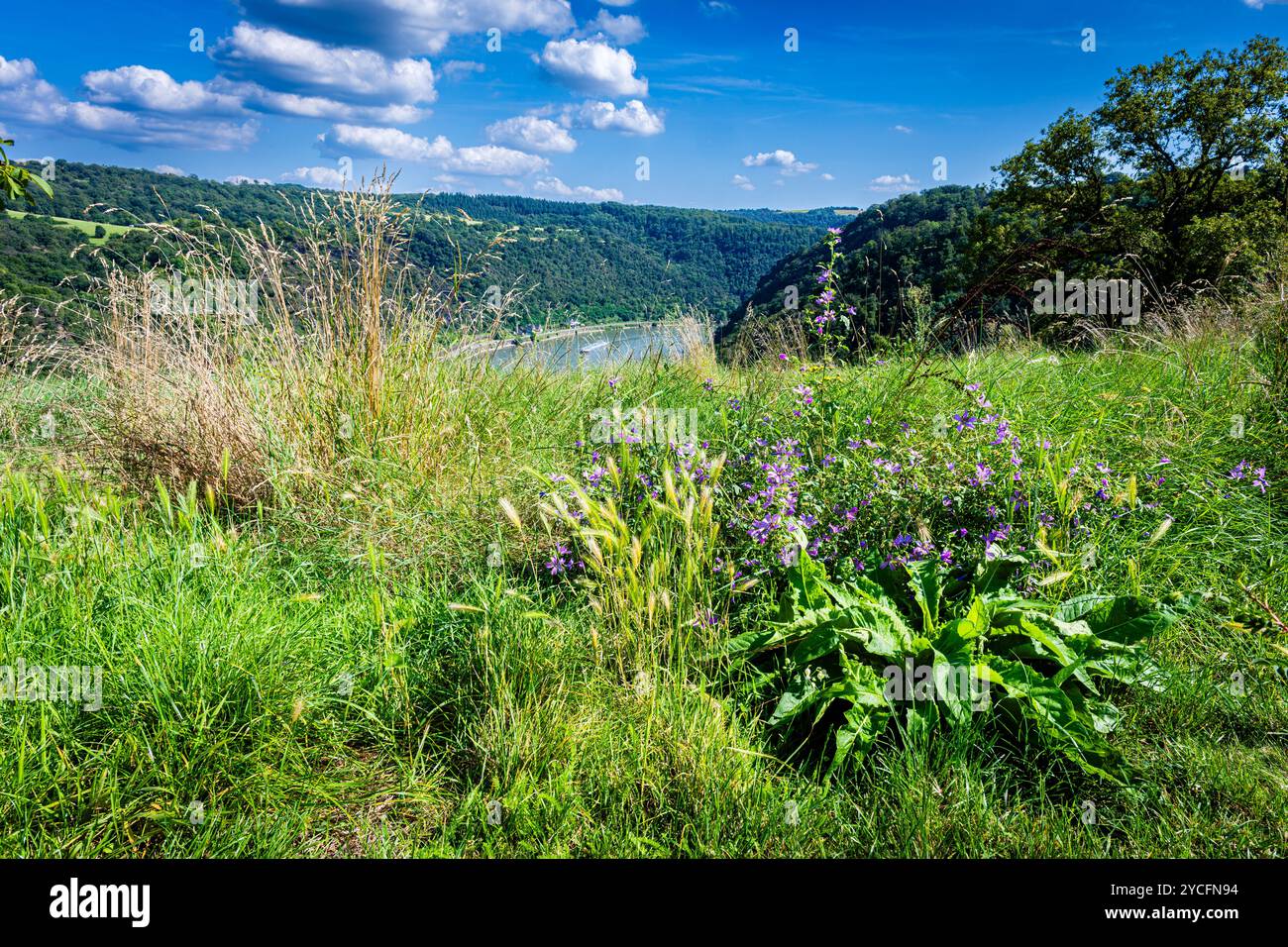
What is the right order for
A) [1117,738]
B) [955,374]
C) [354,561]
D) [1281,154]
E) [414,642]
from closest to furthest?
[1117,738]
[414,642]
[354,561]
[955,374]
[1281,154]

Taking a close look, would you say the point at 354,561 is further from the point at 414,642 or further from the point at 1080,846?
the point at 1080,846

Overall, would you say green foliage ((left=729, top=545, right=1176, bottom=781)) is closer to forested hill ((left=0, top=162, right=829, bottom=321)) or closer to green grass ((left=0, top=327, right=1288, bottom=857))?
green grass ((left=0, top=327, right=1288, bottom=857))

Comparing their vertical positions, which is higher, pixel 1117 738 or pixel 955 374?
pixel 955 374

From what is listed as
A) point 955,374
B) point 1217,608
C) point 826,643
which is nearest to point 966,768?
point 826,643

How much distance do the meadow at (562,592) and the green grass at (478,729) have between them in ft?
0.04

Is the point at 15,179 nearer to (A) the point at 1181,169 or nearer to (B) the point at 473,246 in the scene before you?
(B) the point at 473,246

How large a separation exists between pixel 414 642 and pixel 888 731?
4.81ft

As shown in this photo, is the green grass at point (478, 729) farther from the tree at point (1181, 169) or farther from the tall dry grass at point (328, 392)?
the tree at point (1181, 169)

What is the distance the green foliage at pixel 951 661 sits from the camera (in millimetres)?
1980

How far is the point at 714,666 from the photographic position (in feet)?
7.56

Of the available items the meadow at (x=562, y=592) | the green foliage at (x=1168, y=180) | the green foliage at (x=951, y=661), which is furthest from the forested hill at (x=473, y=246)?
the green foliage at (x=1168, y=180)

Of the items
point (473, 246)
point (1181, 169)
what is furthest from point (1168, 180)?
point (473, 246)

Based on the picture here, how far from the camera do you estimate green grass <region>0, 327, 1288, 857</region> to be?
1.69m

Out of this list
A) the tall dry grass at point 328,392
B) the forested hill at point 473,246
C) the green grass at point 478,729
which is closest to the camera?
the green grass at point 478,729
